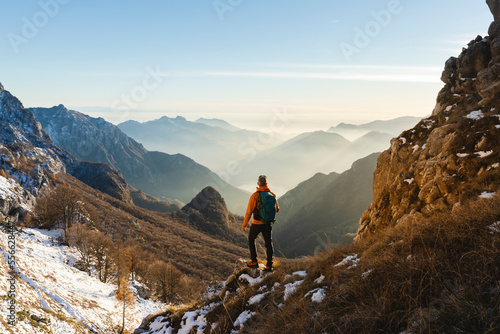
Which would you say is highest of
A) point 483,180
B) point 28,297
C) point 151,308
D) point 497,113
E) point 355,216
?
point 497,113

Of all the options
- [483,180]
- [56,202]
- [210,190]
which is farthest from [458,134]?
[210,190]

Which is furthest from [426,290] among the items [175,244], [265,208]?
[175,244]

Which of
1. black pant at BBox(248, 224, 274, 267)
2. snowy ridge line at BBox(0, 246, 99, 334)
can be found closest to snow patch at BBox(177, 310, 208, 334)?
black pant at BBox(248, 224, 274, 267)

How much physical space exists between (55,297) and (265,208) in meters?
24.2

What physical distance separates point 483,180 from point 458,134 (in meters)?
5.48

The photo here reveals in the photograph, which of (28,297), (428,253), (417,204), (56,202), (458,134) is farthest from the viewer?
(56,202)

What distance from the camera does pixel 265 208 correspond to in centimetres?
830

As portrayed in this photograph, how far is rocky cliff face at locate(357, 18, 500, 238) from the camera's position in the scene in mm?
10258

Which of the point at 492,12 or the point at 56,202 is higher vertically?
the point at 492,12

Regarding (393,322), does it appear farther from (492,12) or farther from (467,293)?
(492,12)

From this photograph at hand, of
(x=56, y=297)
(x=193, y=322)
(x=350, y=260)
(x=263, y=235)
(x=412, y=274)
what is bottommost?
(x=56, y=297)

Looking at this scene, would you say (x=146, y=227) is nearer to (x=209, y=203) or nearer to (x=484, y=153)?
(x=209, y=203)

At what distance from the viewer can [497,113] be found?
39.7ft

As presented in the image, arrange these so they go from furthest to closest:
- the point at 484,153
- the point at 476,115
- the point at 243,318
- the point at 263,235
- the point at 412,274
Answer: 1. the point at 476,115
2. the point at 484,153
3. the point at 263,235
4. the point at 243,318
5. the point at 412,274
